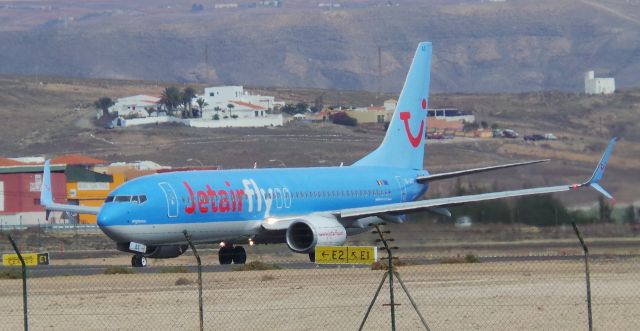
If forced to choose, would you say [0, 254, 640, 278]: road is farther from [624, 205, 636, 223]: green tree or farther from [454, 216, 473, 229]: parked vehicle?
[624, 205, 636, 223]: green tree

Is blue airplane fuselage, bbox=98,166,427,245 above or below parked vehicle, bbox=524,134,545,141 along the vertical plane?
above

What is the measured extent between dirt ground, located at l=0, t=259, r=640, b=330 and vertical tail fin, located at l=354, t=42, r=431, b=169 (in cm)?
1532

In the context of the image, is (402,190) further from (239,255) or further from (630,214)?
(630,214)

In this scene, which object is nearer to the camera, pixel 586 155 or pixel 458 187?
pixel 458 187

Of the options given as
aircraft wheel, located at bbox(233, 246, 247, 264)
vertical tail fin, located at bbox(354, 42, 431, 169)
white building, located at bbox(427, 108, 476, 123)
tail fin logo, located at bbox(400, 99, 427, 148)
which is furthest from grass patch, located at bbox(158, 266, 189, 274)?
white building, located at bbox(427, 108, 476, 123)

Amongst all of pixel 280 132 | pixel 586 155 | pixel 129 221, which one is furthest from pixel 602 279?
pixel 280 132

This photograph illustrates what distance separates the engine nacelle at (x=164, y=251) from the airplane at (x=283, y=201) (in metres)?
0.03

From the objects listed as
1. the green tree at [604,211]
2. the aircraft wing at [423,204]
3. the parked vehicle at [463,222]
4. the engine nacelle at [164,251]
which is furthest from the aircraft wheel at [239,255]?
the green tree at [604,211]

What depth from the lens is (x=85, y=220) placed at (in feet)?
324

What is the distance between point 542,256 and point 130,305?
19.4 meters

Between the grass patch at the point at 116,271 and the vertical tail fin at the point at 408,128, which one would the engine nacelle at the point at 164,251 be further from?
the vertical tail fin at the point at 408,128

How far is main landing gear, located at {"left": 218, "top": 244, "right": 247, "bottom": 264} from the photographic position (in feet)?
170

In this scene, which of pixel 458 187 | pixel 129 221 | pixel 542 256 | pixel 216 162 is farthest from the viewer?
pixel 216 162

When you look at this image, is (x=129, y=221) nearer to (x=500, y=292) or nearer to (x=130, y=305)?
(x=130, y=305)
